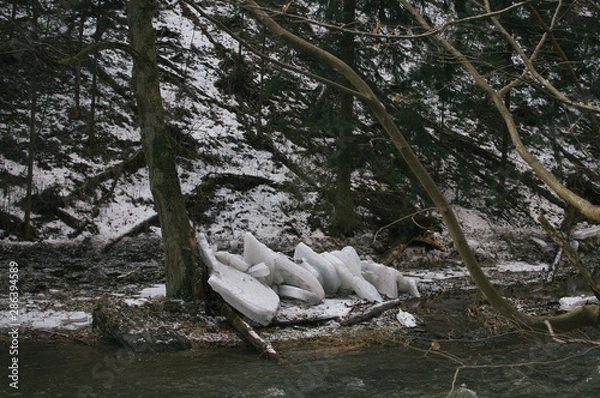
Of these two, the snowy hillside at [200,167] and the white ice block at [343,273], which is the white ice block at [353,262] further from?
the snowy hillside at [200,167]

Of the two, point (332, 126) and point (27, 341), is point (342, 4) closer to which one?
point (332, 126)

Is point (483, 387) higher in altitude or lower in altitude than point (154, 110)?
lower

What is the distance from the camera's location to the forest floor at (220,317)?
6219 millimetres

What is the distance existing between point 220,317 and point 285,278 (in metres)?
1.30

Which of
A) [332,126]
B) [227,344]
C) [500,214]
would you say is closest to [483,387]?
[227,344]

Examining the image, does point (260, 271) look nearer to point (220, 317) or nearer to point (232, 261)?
point (232, 261)

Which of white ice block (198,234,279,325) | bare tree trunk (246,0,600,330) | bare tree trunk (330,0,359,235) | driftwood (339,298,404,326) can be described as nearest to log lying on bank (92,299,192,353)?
white ice block (198,234,279,325)

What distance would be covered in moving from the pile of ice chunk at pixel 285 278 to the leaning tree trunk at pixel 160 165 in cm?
34

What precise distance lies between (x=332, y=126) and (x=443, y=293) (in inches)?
170

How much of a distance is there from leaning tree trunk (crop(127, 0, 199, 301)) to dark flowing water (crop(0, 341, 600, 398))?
142 centimetres

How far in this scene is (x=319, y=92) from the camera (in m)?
12.5

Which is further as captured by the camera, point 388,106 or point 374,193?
point 374,193

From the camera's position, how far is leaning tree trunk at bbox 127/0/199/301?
22.6ft

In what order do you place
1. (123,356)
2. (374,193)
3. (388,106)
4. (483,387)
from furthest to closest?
(374,193) → (388,106) → (123,356) → (483,387)
